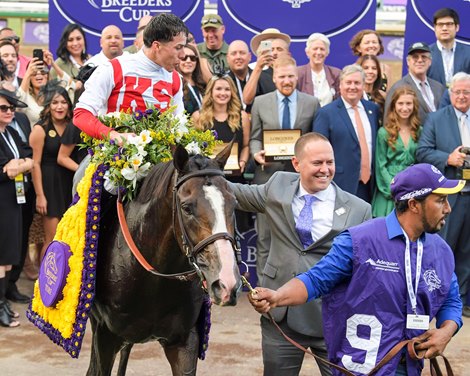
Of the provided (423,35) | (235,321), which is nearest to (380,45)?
(423,35)

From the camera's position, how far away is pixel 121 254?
5.59m

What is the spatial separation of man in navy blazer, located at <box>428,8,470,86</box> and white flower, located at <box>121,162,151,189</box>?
581 centimetres

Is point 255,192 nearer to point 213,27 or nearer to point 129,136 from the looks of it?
point 129,136

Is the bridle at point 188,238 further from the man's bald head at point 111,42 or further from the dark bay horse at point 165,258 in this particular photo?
the man's bald head at point 111,42

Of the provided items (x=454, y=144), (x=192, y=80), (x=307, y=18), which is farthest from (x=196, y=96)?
(x=454, y=144)

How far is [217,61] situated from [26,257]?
10.4 feet

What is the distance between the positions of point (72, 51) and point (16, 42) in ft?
2.66

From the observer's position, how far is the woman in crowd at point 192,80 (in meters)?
10.1

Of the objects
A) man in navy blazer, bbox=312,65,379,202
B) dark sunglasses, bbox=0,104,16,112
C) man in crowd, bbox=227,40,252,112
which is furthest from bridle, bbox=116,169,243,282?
man in crowd, bbox=227,40,252,112

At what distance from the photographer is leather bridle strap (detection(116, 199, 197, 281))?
16.3ft

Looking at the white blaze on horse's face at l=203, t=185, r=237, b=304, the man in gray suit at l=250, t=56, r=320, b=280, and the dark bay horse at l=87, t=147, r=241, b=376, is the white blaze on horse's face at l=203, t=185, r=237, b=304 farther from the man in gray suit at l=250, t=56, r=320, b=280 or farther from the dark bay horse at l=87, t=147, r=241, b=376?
the man in gray suit at l=250, t=56, r=320, b=280

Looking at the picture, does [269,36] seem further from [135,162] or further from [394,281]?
[394,281]

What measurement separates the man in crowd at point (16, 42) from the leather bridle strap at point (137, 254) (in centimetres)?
578

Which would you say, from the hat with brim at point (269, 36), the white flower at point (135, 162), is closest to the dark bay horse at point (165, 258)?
the white flower at point (135, 162)
